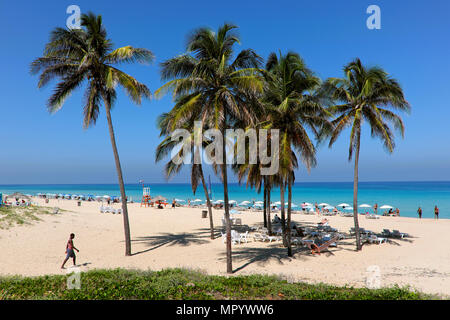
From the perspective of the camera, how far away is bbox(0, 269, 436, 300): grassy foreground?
5797 millimetres

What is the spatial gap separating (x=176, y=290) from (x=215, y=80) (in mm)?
7714

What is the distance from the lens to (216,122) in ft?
34.2

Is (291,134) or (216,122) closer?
(216,122)

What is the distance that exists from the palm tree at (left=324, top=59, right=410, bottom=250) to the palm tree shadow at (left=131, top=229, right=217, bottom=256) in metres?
9.68

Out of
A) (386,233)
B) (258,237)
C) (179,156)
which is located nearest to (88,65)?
(179,156)

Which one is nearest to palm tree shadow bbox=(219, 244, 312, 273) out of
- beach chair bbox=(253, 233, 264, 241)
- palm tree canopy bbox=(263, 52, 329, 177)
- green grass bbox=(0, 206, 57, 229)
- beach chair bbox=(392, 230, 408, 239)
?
beach chair bbox=(253, 233, 264, 241)

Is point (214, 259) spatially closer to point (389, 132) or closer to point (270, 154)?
point (270, 154)

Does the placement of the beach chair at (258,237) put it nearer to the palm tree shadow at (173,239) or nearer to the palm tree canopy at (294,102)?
the palm tree shadow at (173,239)

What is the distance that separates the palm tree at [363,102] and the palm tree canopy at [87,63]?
10248mm

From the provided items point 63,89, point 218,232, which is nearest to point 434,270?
point 218,232

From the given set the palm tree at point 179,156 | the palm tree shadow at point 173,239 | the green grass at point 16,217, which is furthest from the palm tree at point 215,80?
the green grass at point 16,217

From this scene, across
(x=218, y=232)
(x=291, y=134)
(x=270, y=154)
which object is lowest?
(x=218, y=232)

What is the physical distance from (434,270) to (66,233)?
20.9 meters

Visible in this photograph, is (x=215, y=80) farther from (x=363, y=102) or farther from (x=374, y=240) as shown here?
(x=374, y=240)
